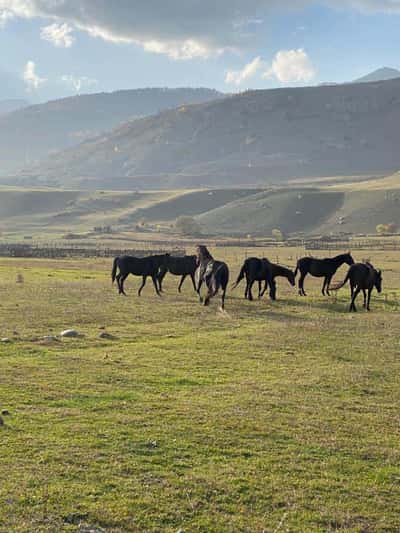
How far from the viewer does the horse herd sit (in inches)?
981

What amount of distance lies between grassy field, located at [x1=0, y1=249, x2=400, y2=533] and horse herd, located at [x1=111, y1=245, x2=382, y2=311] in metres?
4.35

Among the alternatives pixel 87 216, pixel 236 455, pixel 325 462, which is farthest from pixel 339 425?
pixel 87 216

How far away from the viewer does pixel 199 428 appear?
10172mm

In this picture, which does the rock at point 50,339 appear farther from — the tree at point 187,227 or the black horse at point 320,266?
the tree at point 187,227

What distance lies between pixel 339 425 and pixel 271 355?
18.6 ft

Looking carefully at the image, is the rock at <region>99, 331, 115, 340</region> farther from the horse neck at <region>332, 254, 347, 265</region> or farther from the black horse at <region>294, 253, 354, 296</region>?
the horse neck at <region>332, 254, 347, 265</region>

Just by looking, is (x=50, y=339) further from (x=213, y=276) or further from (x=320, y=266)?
(x=320, y=266)

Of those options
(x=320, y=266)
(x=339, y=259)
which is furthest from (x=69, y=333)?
(x=339, y=259)

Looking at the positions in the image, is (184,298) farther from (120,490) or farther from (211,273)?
(120,490)

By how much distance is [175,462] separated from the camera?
28.8 feet

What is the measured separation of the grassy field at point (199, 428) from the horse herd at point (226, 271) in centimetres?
435

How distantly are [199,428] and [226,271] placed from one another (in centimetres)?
1498

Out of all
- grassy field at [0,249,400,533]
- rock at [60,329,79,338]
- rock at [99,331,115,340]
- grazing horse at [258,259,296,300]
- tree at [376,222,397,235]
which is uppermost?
tree at [376,222,397,235]

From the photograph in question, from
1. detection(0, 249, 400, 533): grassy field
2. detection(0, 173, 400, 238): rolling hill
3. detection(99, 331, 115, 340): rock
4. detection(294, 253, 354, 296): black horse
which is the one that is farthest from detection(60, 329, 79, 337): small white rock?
detection(0, 173, 400, 238): rolling hill
